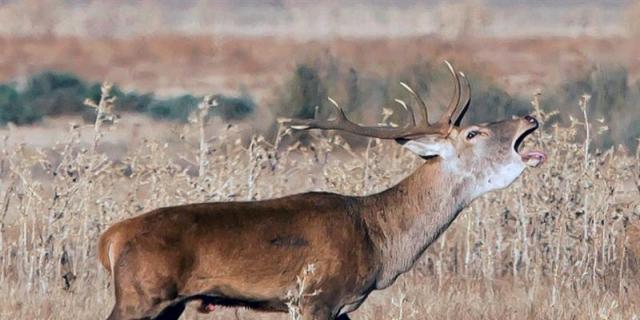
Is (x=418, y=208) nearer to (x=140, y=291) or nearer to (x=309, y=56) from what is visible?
(x=140, y=291)

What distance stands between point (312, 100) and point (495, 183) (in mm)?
22697

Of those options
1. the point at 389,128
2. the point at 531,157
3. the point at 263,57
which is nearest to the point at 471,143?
the point at 531,157

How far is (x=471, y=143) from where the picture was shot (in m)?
12.7

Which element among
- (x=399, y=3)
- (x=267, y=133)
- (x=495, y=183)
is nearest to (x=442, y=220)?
(x=495, y=183)

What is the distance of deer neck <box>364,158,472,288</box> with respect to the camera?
12438mm

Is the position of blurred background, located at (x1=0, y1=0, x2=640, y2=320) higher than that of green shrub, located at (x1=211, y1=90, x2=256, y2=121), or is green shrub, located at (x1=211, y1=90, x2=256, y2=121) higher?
blurred background, located at (x1=0, y1=0, x2=640, y2=320)

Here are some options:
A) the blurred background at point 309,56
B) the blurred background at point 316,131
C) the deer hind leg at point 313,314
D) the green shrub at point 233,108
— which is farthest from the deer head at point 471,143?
the green shrub at point 233,108

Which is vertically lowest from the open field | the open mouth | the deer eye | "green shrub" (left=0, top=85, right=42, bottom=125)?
"green shrub" (left=0, top=85, right=42, bottom=125)

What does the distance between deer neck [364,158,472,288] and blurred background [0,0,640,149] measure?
16.7 m

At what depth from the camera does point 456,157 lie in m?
12.7

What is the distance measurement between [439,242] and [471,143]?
346 centimetres

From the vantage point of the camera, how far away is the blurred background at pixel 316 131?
14.8 m

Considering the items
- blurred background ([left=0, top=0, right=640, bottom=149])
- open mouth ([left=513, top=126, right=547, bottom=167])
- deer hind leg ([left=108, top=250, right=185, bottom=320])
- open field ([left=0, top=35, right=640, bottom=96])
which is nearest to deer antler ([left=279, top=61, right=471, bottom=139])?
open mouth ([left=513, top=126, right=547, bottom=167])

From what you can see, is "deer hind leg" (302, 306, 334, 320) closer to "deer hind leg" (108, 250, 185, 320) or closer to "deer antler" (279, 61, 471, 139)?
"deer hind leg" (108, 250, 185, 320)
